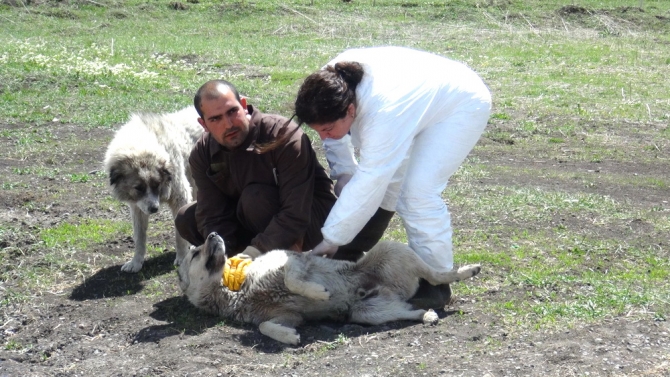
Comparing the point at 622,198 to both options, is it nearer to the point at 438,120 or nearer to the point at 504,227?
the point at 504,227

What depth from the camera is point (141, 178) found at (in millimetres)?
6480

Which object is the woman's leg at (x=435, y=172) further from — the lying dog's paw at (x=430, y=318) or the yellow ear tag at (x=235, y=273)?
the yellow ear tag at (x=235, y=273)

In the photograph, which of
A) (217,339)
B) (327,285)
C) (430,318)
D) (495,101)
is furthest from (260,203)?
(495,101)

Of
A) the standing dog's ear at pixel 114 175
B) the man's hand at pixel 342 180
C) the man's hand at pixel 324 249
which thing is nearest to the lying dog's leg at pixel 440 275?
the man's hand at pixel 324 249

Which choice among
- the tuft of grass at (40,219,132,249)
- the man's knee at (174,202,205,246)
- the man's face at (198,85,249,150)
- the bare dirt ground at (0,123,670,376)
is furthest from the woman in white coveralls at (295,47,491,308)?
the tuft of grass at (40,219,132,249)

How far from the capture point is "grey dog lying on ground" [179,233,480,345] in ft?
16.5

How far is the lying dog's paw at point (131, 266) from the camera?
20.9 feet

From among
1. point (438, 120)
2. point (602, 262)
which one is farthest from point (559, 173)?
point (438, 120)

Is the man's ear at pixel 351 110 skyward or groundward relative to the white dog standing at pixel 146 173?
skyward

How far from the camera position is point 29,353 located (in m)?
4.80

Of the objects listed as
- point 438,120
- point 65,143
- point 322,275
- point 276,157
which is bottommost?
point 65,143

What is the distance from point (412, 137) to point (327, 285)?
1126mm

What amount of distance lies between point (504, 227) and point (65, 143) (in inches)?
238

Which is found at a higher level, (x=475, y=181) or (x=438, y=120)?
(x=438, y=120)
